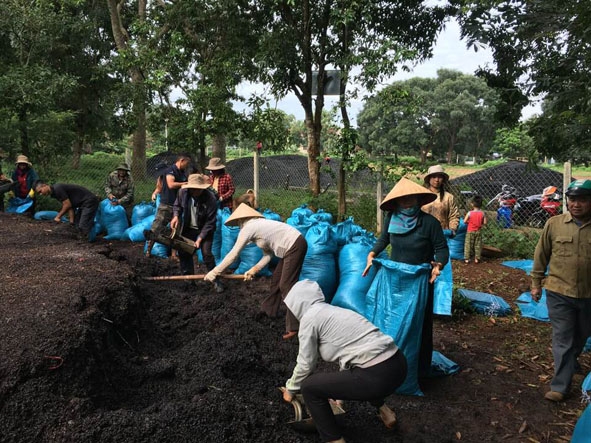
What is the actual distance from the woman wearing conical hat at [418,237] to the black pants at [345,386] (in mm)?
919

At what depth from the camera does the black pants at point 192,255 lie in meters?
5.18

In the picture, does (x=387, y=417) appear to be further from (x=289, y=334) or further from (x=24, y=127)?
(x=24, y=127)

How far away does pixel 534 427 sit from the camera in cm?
279

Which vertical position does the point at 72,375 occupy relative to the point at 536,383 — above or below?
above

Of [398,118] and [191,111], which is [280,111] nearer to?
[191,111]

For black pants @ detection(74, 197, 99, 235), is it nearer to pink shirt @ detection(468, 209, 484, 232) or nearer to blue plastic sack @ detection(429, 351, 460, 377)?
blue plastic sack @ detection(429, 351, 460, 377)

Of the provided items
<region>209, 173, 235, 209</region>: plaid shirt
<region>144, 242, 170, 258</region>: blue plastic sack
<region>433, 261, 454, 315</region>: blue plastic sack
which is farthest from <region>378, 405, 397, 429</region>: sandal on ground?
<region>144, 242, 170, 258</region>: blue plastic sack

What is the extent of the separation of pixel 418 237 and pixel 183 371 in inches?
68.1

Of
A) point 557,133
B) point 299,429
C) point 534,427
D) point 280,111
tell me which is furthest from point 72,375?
point 280,111

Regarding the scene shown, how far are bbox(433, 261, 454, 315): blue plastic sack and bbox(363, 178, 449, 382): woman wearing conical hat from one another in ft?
3.99

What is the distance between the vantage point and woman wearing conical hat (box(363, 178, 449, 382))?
10.2ft

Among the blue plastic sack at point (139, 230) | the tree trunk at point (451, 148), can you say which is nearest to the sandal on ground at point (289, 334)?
the blue plastic sack at point (139, 230)

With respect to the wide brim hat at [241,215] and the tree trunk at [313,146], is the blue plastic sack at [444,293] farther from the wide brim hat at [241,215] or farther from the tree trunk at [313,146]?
the tree trunk at [313,146]

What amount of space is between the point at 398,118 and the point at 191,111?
106 ft
